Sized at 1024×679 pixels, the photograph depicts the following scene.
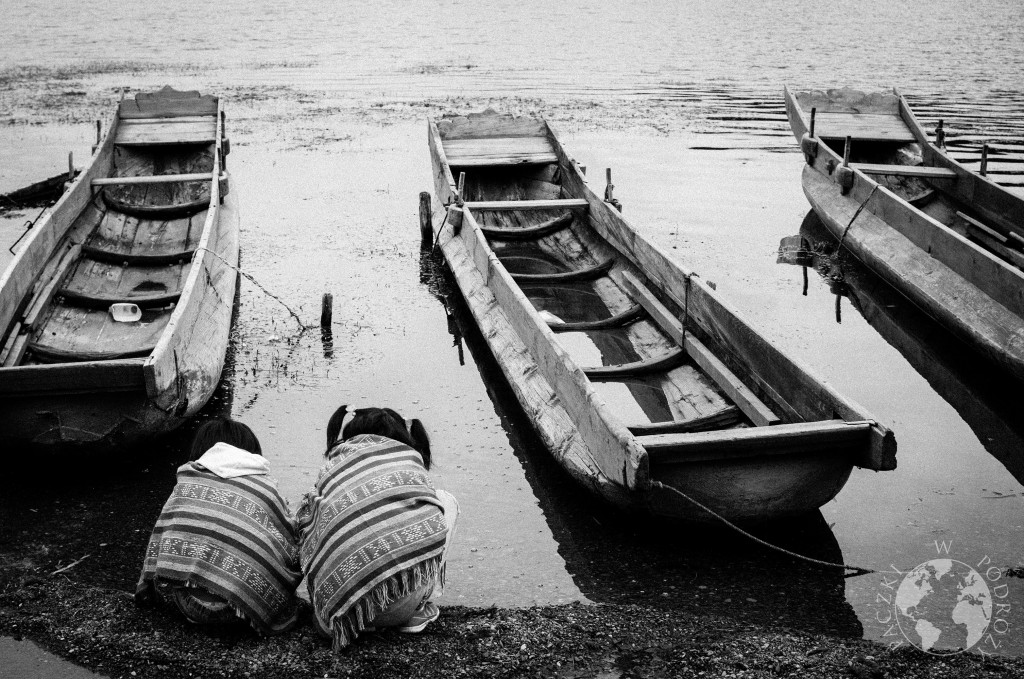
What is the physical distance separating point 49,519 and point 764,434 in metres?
4.10

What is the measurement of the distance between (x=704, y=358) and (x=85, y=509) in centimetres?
412

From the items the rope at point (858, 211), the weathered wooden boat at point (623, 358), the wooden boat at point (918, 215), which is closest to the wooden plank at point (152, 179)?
the weathered wooden boat at point (623, 358)

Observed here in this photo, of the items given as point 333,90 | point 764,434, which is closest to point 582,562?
point 764,434

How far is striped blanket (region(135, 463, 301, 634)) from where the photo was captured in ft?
13.3

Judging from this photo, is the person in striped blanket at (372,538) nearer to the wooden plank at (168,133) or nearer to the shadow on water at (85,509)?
the shadow on water at (85,509)

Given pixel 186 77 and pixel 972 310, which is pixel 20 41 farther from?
pixel 972 310

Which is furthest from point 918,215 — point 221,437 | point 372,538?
point 221,437

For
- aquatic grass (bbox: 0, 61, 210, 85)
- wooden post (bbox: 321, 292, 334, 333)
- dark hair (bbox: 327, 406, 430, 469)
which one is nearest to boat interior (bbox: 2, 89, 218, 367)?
wooden post (bbox: 321, 292, 334, 333)

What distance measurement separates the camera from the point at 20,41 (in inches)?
1255

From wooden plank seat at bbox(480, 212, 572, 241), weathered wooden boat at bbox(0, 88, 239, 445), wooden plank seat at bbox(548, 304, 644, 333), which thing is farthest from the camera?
wooden plank seat at bbox(480, 212, 572, 241)

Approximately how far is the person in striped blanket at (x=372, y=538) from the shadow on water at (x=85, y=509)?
1432 millimetres

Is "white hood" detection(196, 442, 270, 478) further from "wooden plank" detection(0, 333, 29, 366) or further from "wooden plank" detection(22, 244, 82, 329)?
"wooden plank" detection(22, 244, 82, 329)

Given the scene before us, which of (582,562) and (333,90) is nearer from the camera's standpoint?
(582,562)

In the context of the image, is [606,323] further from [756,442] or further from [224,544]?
[224,544]
